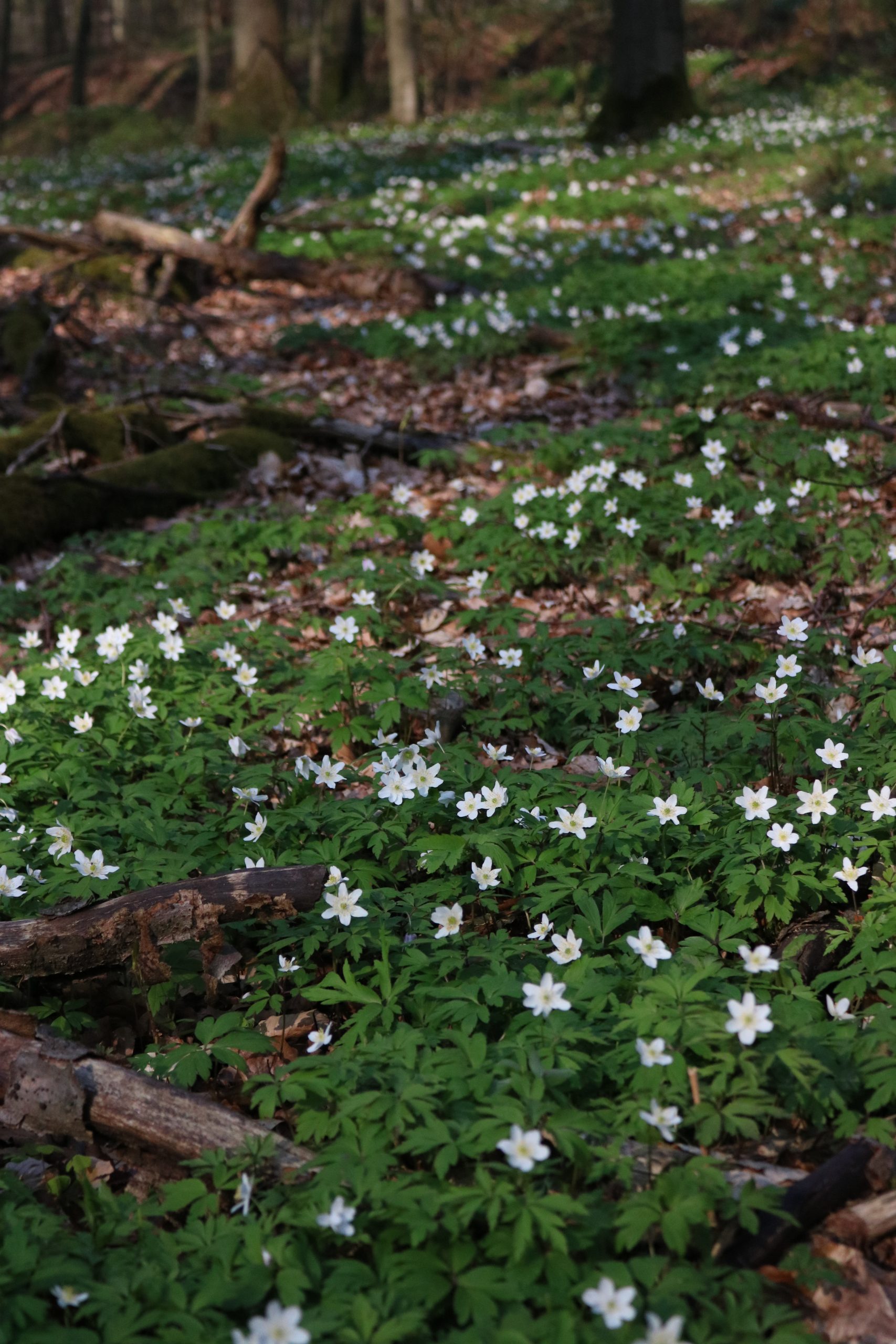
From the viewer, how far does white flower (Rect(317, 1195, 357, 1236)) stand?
1985mm

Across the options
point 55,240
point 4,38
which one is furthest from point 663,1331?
point 4,38

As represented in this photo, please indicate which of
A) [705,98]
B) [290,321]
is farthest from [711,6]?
[290,321]

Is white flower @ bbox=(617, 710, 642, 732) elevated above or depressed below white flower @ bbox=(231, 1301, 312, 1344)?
below

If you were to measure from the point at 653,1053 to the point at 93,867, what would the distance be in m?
1.79

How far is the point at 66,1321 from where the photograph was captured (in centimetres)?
194

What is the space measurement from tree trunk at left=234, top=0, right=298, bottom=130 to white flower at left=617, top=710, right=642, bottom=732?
22596 millimetres

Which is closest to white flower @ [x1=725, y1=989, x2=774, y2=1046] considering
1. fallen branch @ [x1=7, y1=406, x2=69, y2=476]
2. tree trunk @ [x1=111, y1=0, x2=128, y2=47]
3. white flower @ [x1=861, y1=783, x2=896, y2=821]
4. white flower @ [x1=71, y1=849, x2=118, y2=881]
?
white flower @ [x1=861, y1=783, x2=896, y2=821]

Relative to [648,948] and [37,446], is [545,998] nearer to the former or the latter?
[648,948]

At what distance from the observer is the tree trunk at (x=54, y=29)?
40156mm

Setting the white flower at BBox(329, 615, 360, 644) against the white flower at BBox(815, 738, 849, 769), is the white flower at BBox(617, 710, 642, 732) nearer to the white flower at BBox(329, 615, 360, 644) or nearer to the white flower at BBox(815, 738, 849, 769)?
the white flower at BBox(815, 738, 849, 769)

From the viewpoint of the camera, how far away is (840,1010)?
2.46m

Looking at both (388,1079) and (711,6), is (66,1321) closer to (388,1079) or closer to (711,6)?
(388,1079)

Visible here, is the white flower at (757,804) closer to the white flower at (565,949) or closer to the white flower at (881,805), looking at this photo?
the white flower at (881,805)

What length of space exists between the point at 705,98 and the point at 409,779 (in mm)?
23237
